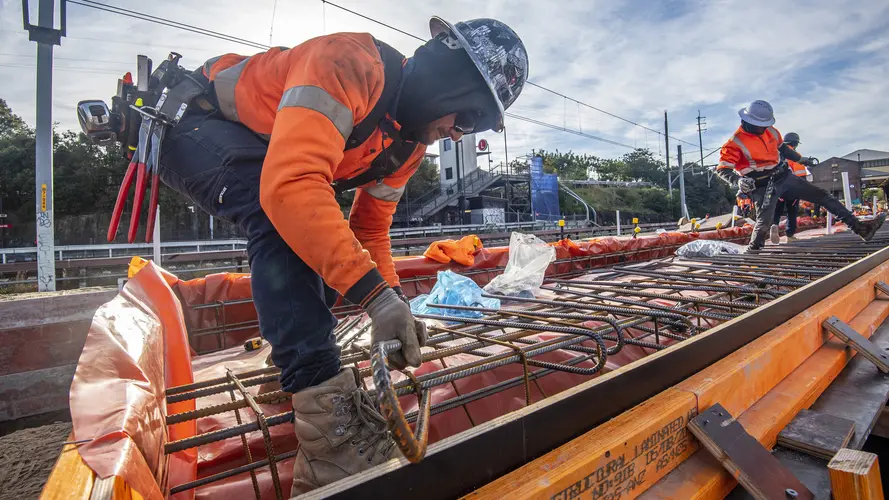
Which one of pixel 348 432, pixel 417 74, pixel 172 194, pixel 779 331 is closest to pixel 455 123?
pixel 417 74

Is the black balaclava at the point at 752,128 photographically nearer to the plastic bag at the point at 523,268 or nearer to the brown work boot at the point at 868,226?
the brown work boot at the point at 868,226

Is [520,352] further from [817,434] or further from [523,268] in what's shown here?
[523,268]

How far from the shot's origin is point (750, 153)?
5.84 metres

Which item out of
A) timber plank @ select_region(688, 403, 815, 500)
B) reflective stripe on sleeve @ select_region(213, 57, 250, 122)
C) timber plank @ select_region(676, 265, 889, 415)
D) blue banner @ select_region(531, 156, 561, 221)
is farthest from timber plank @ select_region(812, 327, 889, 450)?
blue banner @ select_region(531, 156, 561, 221)

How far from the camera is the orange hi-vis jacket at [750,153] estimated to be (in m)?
5.82

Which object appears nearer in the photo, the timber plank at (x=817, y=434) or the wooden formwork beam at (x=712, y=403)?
the wooden formwork beam at (x=712, y=403)

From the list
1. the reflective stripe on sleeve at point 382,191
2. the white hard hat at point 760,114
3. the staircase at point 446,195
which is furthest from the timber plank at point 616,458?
the staircase at point 446,195

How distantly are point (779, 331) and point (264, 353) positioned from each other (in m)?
2.71

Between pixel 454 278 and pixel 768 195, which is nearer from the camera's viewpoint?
pixel 454 278

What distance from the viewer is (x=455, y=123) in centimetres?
175

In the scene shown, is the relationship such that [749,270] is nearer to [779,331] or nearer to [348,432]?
[779,331]

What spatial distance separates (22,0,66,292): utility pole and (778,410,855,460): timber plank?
5.89m

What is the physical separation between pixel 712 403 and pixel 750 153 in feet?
18.5

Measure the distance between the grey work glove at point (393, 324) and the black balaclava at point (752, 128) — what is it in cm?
643
